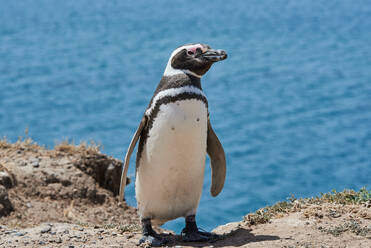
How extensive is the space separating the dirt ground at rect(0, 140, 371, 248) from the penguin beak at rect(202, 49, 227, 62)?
1.30m

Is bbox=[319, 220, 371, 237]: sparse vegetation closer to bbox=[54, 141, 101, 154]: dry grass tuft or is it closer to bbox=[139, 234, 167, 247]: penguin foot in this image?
bbox=[139, 234, 167, 247]: penguin foot

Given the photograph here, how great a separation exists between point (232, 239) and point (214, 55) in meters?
1.34

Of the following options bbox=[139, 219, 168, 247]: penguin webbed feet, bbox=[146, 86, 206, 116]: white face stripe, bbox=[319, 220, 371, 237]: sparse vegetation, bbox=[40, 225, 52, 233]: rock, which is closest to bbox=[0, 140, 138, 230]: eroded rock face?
bbox=[40, 225, 52, 233]: rock

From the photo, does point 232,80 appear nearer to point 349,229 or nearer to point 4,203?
point 4,203

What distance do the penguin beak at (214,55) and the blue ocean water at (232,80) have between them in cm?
468

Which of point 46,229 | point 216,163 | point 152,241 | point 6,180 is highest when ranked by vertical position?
point 6,180

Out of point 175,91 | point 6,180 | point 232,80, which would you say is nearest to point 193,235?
point 175,91

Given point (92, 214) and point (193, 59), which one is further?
point (92, 214)

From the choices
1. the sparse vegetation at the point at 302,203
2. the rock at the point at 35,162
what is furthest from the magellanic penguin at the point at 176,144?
the rock at the point at 35,162

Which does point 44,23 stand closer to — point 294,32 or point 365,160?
point 294,32

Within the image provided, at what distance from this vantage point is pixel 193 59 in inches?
172

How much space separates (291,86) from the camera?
55.6 ft

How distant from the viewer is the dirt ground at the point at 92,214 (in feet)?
14.6

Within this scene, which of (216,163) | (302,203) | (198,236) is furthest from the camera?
(302,203)
